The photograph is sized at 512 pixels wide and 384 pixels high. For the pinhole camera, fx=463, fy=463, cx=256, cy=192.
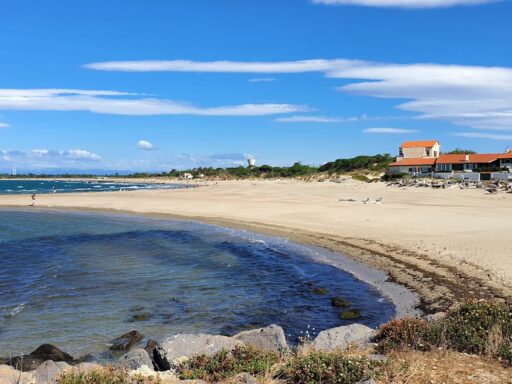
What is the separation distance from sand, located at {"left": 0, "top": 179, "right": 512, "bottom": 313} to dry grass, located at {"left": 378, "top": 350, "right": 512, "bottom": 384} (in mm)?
5824

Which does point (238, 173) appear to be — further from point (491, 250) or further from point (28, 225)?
point (491, 250)

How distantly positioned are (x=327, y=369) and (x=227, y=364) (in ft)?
5.26

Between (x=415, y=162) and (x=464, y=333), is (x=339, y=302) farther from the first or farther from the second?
(x=415, y=162)

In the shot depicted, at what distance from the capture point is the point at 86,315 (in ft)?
43.8

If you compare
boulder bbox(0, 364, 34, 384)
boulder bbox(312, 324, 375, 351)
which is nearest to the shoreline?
boulder bbox(312, 324, 375, 351)

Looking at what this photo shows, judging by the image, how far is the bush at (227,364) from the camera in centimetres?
699

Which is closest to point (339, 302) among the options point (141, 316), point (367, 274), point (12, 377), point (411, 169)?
point (367, 274)

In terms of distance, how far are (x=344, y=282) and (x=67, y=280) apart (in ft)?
34.7

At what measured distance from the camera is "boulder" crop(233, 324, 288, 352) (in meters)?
8.98

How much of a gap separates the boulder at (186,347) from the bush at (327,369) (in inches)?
62.2

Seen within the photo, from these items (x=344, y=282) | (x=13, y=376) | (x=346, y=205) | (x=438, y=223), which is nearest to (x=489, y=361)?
(x=13, y=376)

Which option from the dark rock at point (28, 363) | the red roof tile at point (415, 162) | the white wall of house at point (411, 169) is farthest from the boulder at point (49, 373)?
the red roof tile at point (415, 162)

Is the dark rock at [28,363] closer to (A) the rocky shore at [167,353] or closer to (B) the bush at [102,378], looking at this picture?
(A) the rocky shore at [167,353]

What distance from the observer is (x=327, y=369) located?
21.5 ft
